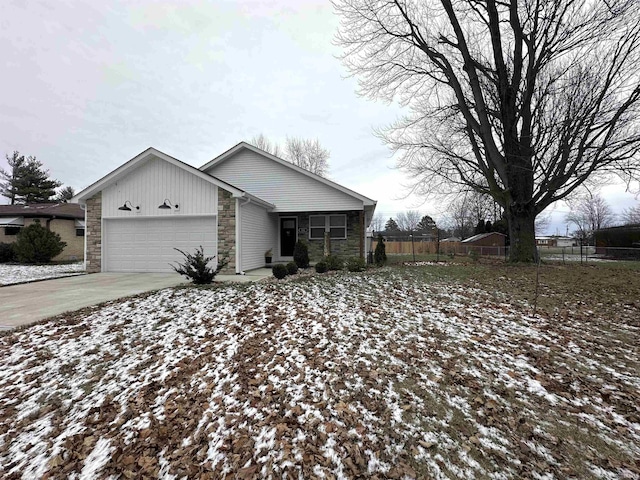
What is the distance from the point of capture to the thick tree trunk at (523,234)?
1275 cm

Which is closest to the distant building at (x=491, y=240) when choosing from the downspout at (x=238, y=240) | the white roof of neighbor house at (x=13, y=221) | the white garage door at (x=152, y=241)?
the downspout at (x=238, y=240)

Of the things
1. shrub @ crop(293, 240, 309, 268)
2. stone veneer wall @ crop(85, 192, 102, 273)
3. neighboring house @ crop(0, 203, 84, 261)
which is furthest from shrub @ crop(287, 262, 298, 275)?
neighboring house @ crop(0, 203, 84, 261)

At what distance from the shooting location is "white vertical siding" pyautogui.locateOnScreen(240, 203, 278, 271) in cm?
1044

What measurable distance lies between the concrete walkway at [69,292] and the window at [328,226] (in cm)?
490

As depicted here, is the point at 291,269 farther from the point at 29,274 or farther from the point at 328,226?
the point at 29,274

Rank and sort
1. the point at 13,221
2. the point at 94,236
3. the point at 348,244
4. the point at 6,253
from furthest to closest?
the point at 13,221, the point at 6,253, the point at 348,244, the point at 94,236

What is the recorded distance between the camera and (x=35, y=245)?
1452 cm

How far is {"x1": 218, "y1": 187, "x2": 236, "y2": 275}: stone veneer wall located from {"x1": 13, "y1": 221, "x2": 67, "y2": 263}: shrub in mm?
11784

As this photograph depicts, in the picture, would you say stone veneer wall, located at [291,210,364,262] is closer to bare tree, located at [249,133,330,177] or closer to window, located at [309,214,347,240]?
window, located at [309,214,347,240]

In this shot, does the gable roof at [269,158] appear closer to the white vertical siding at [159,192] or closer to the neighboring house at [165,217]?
the neighboring house at [165,217]

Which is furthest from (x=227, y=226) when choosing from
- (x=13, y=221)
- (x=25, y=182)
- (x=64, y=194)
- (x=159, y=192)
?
(x=64, y=194)

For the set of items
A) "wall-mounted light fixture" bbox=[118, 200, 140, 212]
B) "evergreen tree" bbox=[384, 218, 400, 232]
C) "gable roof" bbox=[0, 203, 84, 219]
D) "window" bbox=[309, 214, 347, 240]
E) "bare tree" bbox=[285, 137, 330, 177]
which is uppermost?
"bare tree" bbox=[285, 137, 330, 177]

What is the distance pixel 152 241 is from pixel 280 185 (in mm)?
5725

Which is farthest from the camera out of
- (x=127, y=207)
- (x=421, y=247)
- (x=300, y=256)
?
(x=421, y=247)
